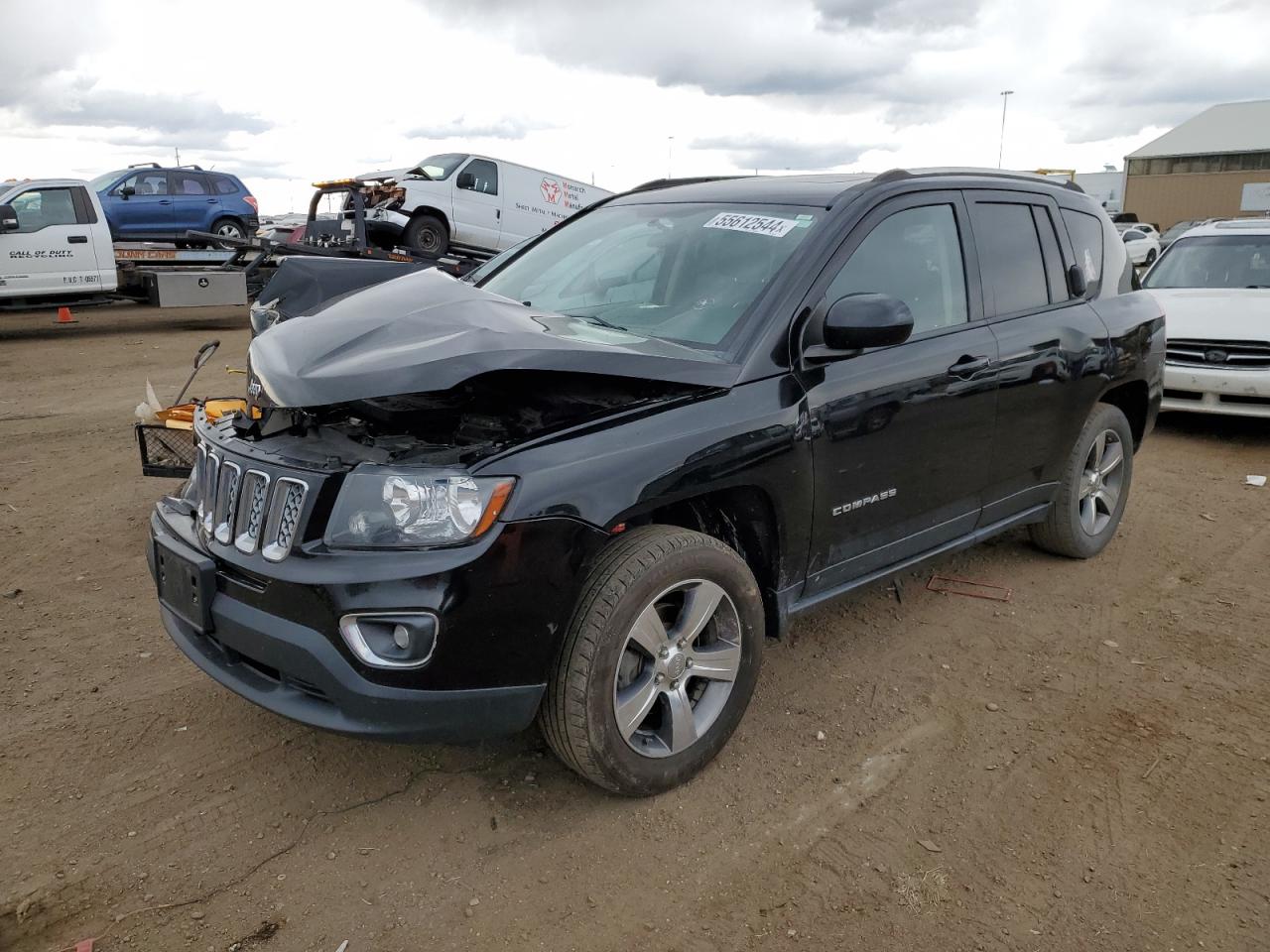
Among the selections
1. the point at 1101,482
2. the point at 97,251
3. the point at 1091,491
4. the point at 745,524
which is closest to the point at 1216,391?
the point at 1101,482

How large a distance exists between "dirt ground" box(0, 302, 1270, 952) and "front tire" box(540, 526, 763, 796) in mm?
191

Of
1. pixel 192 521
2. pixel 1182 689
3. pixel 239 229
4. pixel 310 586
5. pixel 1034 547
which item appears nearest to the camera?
pixel 310 586

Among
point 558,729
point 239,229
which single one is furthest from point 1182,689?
point 239,229

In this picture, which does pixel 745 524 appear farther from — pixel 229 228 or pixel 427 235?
pixel 229 228

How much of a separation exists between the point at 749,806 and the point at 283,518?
1.61 meters

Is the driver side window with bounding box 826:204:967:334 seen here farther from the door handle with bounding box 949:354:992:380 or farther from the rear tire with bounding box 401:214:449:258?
the rear tire with bounding box 401:214:449:258

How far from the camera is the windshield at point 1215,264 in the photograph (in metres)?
8.52

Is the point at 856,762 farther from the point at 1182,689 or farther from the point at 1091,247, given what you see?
the point at 1091,247

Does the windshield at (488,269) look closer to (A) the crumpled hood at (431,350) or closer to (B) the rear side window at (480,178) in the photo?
(A) the crumpled hood at (431,350)

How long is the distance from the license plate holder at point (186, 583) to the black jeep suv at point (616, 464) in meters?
0.01

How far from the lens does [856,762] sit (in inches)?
125

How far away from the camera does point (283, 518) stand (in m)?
2.62

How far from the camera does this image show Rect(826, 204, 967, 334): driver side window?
135 inches

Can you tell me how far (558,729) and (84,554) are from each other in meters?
3.44
